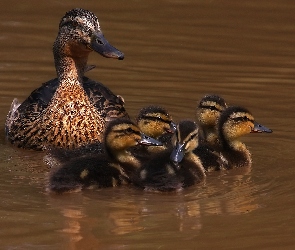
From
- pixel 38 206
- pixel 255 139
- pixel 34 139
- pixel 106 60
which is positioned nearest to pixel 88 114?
pixel 34 139

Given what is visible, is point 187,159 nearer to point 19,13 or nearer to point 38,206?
point 38,206

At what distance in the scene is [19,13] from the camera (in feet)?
42.2

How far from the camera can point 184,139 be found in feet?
25.5

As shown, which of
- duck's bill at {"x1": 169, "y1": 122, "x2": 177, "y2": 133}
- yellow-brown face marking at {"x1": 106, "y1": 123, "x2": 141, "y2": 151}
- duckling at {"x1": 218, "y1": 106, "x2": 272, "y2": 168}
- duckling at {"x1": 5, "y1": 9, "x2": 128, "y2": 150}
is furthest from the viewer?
duckling at {"x1": 5, "y1": 9, "x2": 128, "y2": 150}

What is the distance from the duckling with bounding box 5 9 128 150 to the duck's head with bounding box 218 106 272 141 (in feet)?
2.99

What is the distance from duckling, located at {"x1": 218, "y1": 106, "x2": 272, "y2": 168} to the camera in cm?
837

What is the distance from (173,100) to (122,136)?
8.11 ft

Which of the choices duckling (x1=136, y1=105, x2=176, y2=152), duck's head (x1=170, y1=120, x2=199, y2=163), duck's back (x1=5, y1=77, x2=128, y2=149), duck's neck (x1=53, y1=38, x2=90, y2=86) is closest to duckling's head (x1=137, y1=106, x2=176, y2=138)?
duckling (x1=136, y1=105, x2=176, y2=152)

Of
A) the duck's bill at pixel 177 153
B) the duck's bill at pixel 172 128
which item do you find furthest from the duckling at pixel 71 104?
the duck's bill at pixel 177 153

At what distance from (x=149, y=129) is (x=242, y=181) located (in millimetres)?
912

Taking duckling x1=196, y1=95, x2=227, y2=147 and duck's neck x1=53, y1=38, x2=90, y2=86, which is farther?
duck's neck x1=53, y1=38, x2=90, y2=86

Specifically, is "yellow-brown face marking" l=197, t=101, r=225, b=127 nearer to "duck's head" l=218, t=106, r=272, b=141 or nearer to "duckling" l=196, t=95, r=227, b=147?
"duckling" l=196, t=95, r=227, b=147

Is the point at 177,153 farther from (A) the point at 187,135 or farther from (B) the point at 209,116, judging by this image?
(B) the point at 209,116

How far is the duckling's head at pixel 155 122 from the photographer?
27.7 feet
